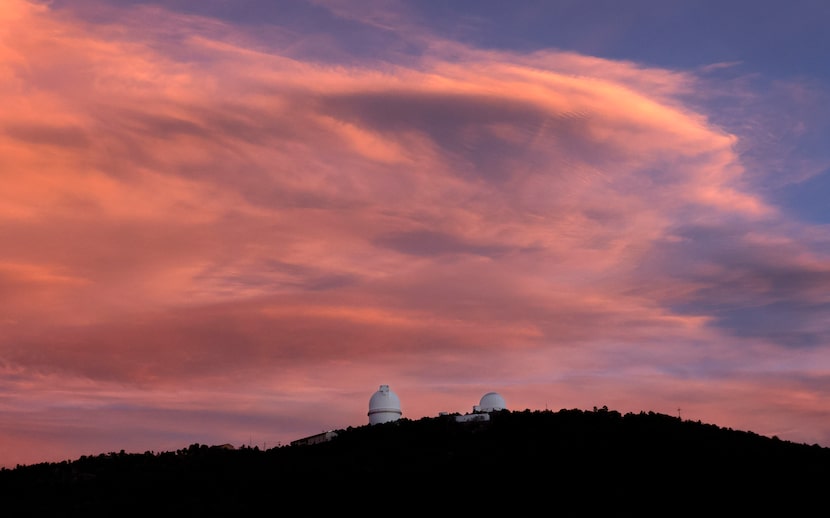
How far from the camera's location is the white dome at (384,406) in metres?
64.8

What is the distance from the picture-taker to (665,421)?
56031mm

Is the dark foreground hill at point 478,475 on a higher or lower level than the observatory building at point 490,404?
lower

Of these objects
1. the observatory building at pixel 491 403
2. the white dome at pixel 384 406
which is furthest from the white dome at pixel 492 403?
the white dome at pixel 384 406

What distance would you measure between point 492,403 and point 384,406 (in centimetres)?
717

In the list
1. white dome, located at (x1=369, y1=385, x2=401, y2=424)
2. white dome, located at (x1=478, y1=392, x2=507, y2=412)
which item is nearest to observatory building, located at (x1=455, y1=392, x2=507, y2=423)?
white dome, located at (x1=478, y1=392, x2=507, y2=412)

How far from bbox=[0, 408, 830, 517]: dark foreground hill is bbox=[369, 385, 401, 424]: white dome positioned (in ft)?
19.9

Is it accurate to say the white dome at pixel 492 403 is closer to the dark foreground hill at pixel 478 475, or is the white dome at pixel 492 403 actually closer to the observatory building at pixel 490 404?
the observatory building at pixel 490 404

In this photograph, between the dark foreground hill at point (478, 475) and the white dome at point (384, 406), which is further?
the white dome at point (384, 406)

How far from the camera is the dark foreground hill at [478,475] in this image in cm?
4544

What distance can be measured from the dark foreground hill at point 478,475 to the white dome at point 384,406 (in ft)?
19.9

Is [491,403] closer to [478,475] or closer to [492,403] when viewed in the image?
[492,403]

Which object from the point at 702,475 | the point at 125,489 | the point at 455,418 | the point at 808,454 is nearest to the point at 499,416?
the point at 455,418

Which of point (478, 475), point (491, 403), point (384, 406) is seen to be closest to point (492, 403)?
point (491, 403)

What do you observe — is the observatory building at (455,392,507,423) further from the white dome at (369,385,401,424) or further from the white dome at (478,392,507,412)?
the white dome at (369,385,401,424)
